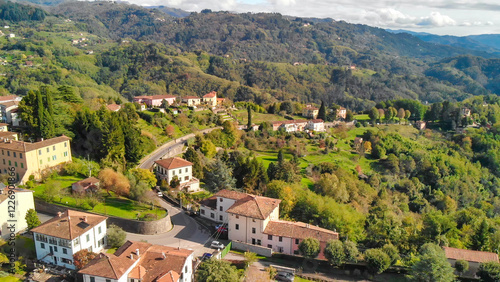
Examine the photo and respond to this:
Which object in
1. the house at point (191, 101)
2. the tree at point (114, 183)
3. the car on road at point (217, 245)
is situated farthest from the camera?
the house at point (191, 101)

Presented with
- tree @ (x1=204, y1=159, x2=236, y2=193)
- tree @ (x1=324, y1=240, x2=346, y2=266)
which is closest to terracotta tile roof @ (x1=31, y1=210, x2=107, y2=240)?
tree @ (x1=204, y1=159, x2=236, y2=193)

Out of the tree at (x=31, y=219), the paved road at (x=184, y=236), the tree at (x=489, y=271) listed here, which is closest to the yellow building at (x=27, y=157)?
the tree at (x=31, y=219)

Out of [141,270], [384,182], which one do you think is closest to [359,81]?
[384,182]

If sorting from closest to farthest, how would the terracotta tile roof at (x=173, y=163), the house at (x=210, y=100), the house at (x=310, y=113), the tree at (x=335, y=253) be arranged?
the tree at (x=335, y=253) → the terracotta tile roof at (x=173, y=163) → the house at (x=210, y=100) → the house at (x=310, y=113)

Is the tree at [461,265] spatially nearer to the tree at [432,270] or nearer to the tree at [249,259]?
the tree at [432,270]

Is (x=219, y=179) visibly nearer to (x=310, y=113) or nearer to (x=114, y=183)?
(x=114, y=183)

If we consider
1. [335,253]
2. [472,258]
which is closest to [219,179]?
[335,253]
